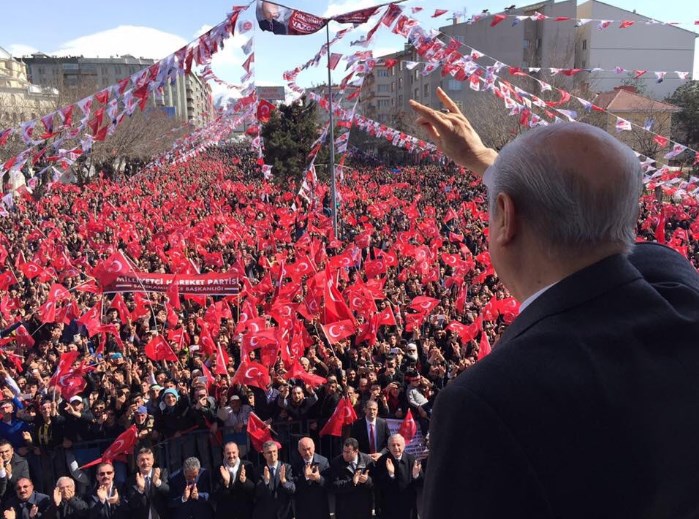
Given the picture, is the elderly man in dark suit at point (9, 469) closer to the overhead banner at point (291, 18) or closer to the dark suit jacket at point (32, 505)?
the dark suit jacket at point (32, 505)

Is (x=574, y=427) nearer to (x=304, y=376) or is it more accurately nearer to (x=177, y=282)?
(x=304, y=376)

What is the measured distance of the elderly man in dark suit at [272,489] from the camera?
582 cm

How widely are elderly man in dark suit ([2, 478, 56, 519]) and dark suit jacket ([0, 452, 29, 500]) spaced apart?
4.4 inches

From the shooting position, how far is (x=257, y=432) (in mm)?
6512

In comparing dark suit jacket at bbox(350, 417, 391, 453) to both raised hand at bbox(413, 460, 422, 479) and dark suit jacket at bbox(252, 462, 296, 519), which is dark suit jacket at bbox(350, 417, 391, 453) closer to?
raised hand at bbox(413, 460, 422, 479)

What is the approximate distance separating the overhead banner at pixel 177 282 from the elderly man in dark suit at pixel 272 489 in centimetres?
445

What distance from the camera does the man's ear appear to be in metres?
1.09

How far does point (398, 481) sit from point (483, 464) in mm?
5349

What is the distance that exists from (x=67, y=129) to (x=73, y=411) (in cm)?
546

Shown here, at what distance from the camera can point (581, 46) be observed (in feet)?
168

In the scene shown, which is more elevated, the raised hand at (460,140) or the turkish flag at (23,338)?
the raised hand at (460,140)

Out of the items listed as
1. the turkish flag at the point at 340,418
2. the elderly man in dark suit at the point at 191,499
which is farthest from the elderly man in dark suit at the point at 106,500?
the turkish flag at the point at 340,418

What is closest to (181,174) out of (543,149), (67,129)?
(67,129)

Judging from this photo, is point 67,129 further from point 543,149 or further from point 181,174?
point 181,174
